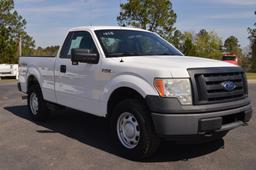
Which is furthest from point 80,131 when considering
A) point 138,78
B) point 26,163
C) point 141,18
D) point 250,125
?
point 141,18

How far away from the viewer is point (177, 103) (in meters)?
4.57

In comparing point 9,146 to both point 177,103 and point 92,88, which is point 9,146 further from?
point 177,103

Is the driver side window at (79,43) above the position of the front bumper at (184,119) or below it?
above

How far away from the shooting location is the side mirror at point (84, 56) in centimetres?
561

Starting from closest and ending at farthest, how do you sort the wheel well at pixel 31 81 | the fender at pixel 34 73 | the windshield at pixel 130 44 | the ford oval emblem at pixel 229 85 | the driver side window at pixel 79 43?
the ford oval emblem at pixel 229 85 → the windshield at pixel 130 44 → the driver side window at pixel 79 43 → the fender at pixel 34 73 → the wheel well at pixel 31 81

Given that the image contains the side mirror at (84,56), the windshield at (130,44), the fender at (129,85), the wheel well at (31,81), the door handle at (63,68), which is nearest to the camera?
the fender at (129,85)

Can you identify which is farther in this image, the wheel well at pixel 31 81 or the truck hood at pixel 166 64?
the wheel well at pixel 31 81

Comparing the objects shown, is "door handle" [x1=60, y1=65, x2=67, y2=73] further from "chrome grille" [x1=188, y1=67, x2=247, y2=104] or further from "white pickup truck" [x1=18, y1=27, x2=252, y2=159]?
"chrome grille" [x1=188, y1=67, x2=247, y2=104]

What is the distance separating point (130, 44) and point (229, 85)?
1.89 m

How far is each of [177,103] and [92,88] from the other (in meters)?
1.74

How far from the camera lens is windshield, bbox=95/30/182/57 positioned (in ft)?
19.2

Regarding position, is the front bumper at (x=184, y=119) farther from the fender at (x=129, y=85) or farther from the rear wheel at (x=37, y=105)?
the rear wheel at (x=37, y=105)

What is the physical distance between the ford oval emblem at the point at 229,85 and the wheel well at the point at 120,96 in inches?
43.8

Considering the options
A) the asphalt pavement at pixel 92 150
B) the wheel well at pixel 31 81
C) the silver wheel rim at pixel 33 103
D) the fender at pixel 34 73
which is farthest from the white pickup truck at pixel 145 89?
the wheel well at pixel 31 81
